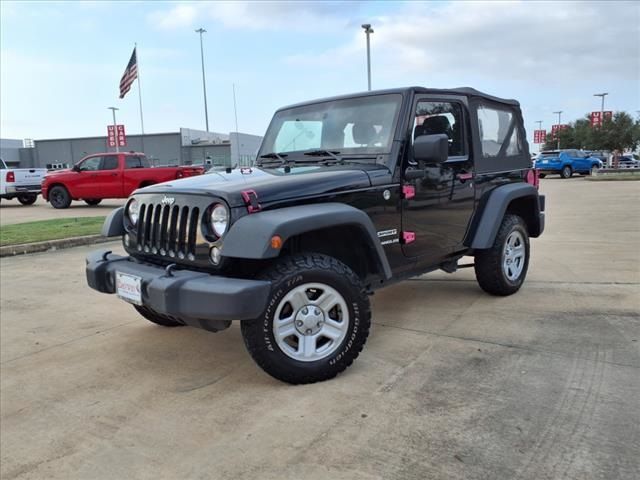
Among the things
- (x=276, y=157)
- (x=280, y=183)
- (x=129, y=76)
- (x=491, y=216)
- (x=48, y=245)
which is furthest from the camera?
(x=129, y=76)

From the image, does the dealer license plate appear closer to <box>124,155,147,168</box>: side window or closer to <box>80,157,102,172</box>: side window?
<box>124,155,147,168</box>: side window

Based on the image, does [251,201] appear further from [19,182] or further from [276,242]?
[19,182]

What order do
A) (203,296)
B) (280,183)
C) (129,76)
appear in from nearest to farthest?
(203,296) < (280,183) < (129,76)

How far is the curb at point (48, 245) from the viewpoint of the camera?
8.34m

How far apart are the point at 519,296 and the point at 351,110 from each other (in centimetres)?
247

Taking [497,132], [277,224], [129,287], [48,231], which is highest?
[497,132]

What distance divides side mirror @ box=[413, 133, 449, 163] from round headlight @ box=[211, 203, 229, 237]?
1.47 meters

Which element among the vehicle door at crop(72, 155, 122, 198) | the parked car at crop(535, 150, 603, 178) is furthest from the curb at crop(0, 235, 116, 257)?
the parked car at crop(535, 150, 603, 178)

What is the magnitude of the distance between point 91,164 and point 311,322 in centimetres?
1555

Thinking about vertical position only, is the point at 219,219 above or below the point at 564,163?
below

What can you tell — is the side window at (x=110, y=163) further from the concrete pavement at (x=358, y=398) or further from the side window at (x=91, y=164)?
the concrete pavement at (x=358, y=398)

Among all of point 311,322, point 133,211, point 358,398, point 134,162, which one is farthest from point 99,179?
point 358,398

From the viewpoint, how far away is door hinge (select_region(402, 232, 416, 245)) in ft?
13.2

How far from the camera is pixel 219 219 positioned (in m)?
→ 3.18
